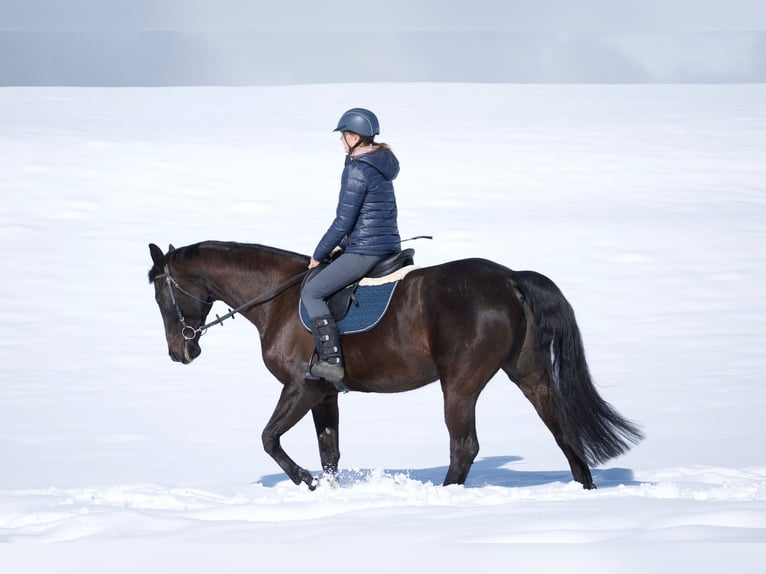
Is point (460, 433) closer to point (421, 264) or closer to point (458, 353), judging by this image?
Result: point (458, 353)

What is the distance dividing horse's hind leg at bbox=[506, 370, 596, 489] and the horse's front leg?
54.1 inches

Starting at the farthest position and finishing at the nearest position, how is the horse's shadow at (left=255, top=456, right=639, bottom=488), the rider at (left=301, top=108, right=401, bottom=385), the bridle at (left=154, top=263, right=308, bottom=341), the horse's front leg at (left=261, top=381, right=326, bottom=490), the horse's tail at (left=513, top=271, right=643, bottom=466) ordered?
the horse's shadow at (left=255, top=456, right=639, bottom=488), the bridle at (left=154, top=263, right=308, bottom=341), the horse's front leg at (left=261, top=381, right=326, bottom=490), the horse's tail at (left=513, top=271, right=643, bottom=466), the rider at (left=301, top=108, right=401, bottom=385)

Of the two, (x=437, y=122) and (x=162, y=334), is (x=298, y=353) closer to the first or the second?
(x=162, y=334)

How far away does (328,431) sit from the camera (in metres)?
8.16

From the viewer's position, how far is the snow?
6.09 meters

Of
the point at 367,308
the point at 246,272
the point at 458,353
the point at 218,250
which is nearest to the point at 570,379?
the point at 458,353

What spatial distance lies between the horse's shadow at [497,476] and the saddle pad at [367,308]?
1191mm

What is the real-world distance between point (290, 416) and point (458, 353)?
1215mm

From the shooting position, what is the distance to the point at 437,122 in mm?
28891

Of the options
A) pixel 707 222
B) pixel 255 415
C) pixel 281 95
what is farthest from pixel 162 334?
pixel 281 95

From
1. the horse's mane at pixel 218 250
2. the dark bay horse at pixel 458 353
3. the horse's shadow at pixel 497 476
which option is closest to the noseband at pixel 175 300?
the horse's mane at pixel 218 250

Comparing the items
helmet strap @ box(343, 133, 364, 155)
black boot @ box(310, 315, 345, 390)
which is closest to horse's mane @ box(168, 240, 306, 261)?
black boot @ box(310, 315, 345, 390)

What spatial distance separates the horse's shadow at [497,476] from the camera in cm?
839

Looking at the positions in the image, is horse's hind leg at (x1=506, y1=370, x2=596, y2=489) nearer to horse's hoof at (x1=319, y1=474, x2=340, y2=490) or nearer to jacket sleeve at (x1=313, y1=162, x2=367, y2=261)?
horse's hoof at (x1=319, y1=474, x2=340, y2=490)
